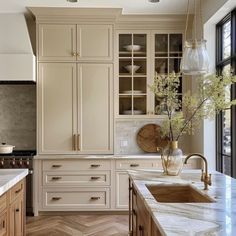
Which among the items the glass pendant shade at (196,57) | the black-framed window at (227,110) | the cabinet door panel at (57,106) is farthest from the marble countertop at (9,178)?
the black-framed window at (227,110)

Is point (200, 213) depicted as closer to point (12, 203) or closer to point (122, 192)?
point (12, 203)

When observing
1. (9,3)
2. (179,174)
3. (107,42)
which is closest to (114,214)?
(179,174)

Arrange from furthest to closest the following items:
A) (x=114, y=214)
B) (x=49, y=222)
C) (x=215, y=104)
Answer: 1. (x=114, y=214)
2. (x=49, y=222)
3. (x=215, y=104)

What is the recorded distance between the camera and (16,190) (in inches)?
112

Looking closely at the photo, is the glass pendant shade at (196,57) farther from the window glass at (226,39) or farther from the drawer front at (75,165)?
the drawer front at (75,165)

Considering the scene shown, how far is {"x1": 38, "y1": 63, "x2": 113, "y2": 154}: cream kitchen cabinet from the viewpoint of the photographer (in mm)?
4855

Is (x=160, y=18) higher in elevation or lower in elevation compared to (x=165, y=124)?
higher

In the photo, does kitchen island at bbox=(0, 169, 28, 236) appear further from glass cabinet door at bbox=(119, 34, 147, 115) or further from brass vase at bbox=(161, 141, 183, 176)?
glass cabinet door at bbox=(119, 34, 147, 115)

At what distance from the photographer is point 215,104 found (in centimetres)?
268

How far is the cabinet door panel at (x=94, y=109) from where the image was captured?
16.0 feet

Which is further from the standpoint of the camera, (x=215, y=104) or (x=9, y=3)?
(x=9, y=3)

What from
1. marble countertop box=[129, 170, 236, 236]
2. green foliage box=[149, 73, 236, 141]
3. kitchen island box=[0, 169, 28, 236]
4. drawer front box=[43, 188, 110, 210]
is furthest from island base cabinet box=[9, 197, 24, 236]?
drawer front box=[43, 188, 110, 210]

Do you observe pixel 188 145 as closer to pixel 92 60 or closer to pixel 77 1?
pixel 92 60

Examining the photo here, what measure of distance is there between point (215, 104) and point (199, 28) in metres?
2.45
